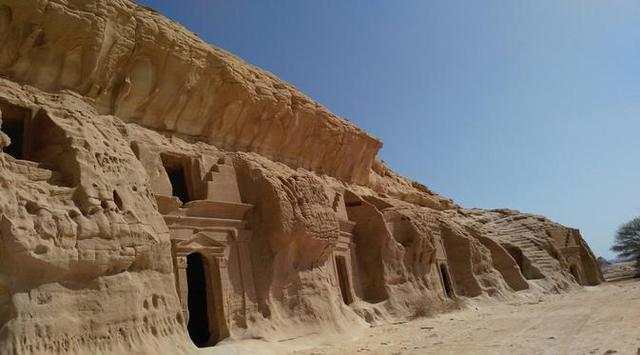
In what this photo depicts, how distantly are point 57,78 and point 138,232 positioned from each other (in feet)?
12.6

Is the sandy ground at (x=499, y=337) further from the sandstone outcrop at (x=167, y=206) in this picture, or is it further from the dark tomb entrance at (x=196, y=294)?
the dark tomb entrance at (x=196, y=294)

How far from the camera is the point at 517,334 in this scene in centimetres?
1119

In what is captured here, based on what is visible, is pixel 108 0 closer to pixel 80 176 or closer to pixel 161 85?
pixel 161 85

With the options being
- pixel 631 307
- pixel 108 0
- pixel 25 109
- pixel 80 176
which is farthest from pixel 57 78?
pixel 631 307

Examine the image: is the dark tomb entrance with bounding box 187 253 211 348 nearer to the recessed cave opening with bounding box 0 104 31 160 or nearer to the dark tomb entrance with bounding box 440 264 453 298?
the recessed cave opening with bounding box 0 104 31 160

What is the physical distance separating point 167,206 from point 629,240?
139 feet

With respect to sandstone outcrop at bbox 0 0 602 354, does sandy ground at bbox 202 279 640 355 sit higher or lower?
lower

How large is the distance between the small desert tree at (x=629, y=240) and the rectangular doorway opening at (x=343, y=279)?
34646 mm

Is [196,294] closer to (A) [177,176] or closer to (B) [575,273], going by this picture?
(A) [177,176]

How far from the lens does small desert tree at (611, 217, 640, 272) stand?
136ft

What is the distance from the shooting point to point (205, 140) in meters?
13.4

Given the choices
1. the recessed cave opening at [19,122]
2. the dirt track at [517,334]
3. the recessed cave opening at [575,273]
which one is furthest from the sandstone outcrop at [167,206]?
the recessed cave opening at [575,273]

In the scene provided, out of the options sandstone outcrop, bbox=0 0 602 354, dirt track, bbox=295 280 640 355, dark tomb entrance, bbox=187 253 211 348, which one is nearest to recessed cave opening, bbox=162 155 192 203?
sandstone outcrop, bbox=0 0 602 354

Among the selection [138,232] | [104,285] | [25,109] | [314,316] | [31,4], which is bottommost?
[314,316]
